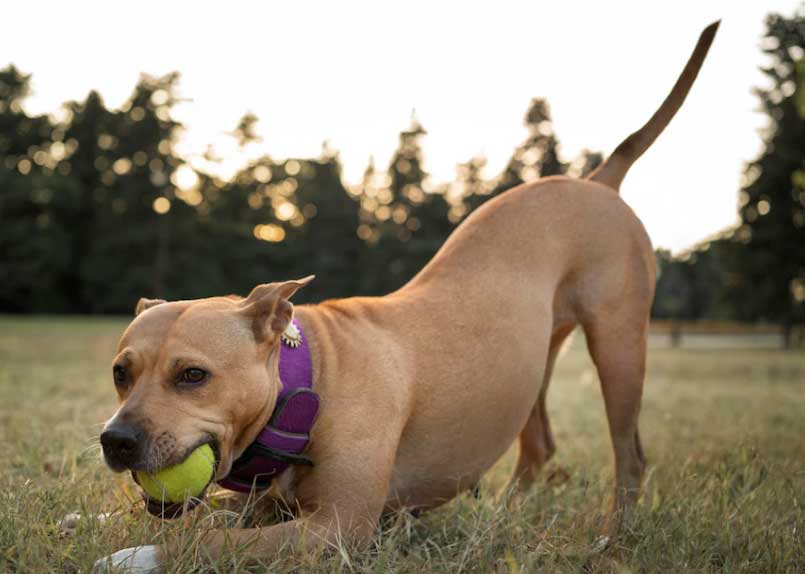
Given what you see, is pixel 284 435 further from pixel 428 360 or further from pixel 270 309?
pixel 428 360

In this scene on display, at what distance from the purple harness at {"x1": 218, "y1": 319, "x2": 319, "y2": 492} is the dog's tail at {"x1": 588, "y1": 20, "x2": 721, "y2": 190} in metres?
2.64

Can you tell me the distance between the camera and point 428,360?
354 centimetres

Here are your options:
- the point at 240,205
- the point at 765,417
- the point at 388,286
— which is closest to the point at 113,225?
the point at 240,205

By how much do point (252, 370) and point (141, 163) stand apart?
130 feet

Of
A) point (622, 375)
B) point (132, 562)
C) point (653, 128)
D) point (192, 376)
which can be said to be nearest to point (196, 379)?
point (192, 376)

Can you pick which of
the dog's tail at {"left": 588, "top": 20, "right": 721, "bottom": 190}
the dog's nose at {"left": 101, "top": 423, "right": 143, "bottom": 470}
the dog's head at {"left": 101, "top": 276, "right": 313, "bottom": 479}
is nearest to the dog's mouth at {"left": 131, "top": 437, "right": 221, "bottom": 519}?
the dog's head at {"left": 101, "top": 276, "right": 313, "bottom": 479}

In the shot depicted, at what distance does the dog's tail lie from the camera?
15.0 ft

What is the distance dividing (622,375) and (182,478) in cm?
248

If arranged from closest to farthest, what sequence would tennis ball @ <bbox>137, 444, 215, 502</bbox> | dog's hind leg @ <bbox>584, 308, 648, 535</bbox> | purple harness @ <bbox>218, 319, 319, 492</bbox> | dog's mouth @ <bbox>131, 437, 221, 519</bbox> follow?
tennis ball @ <bbox>137, 444, 215, 502</bbox> < dog's mouth @ <bbox>131, 437, 221, 519</bbox> < purple harness @ <bbox>218, 319, 319, 492</bbox> < dog's hind leg @ <bbox>584, 308, 648, 535</bbox>

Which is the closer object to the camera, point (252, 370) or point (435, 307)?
point (252, 370)

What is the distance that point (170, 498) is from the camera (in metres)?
2.75

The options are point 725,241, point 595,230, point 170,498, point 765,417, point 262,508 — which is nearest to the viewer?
point 170,498

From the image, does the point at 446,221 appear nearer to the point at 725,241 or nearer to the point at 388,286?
the point at 388,286

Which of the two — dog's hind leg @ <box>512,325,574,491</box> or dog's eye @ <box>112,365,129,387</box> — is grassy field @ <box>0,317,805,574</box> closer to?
dog's hind leg @ <box>512,325,574,491</box>
